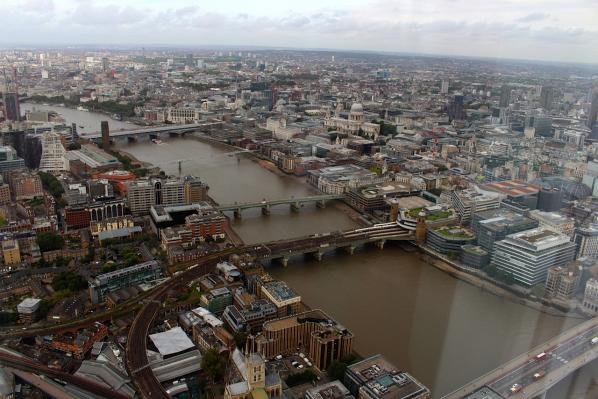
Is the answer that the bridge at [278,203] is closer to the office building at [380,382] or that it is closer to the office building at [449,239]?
the office building at [449,239]

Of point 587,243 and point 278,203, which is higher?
point 587,243

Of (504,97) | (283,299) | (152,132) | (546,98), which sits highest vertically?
(546,98)

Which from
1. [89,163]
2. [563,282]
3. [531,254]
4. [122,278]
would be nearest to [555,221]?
[531,254]

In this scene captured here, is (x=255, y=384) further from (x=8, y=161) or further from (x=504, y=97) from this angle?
(x=504, y=97)

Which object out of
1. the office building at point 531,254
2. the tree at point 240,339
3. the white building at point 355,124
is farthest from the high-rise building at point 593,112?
the tree at point 240,339

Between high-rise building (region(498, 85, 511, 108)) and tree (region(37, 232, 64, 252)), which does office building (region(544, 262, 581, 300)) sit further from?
high-rise building (region(498, 85, 511, 108))

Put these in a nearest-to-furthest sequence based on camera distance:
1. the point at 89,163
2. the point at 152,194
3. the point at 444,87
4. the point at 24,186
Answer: the point at 152,194
the point at 24,186
the point at 89,163
the point at 444,87

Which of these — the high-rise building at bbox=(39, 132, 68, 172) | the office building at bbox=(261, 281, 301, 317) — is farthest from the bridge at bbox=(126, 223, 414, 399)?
the high-rise building at bbox=(39, 132, 68, 172)
